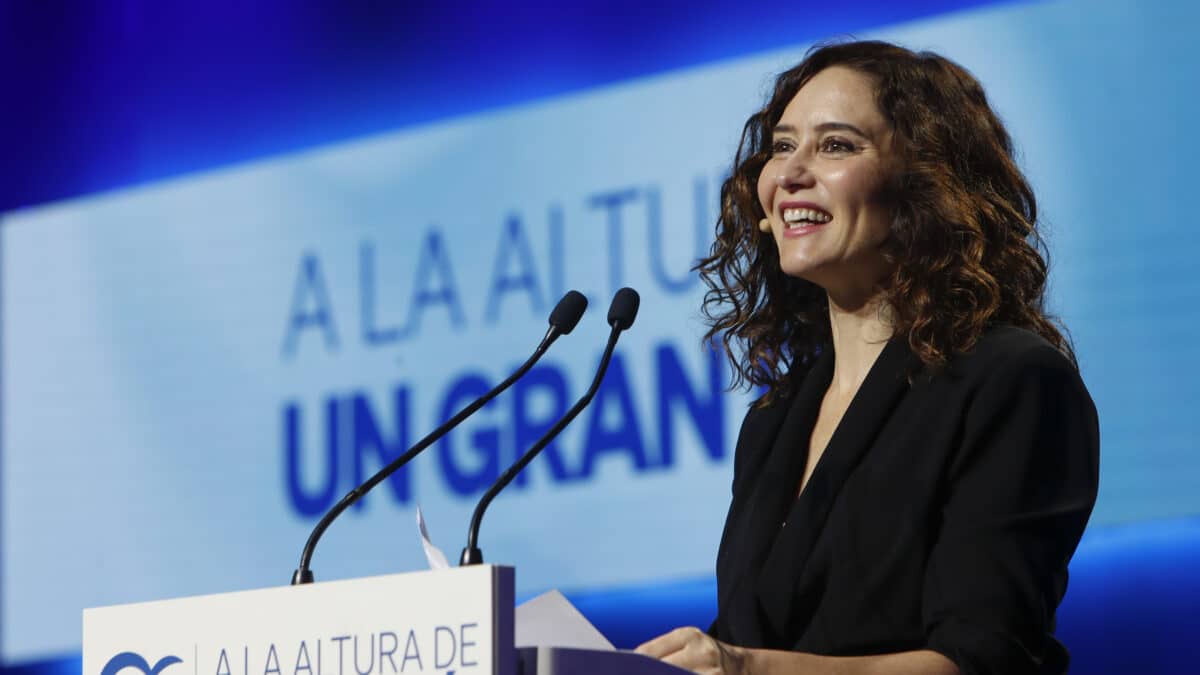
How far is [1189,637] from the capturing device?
3.20 meters

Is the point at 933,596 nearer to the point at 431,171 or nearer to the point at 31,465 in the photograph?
the point at 431,171

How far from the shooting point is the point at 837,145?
2.28 metres

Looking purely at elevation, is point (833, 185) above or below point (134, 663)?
above

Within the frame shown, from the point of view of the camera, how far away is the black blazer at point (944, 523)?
1.91 metres

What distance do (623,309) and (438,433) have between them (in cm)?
35

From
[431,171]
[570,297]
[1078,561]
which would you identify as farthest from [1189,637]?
[431,171]

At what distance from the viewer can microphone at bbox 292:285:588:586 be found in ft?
5.63

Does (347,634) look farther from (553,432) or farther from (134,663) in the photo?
(553,432)

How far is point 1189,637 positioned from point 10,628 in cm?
325

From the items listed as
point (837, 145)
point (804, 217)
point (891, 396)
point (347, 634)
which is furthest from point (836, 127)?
point (347, 634)

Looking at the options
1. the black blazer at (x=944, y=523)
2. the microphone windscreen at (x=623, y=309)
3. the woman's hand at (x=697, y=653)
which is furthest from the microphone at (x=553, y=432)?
the black blazer at (x=944, y=523)

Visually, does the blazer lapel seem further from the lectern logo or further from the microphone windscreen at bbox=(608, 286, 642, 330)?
the lectern logo

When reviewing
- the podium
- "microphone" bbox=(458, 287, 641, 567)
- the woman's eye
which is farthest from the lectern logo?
the woman's eye

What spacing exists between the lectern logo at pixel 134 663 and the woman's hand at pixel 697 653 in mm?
474
